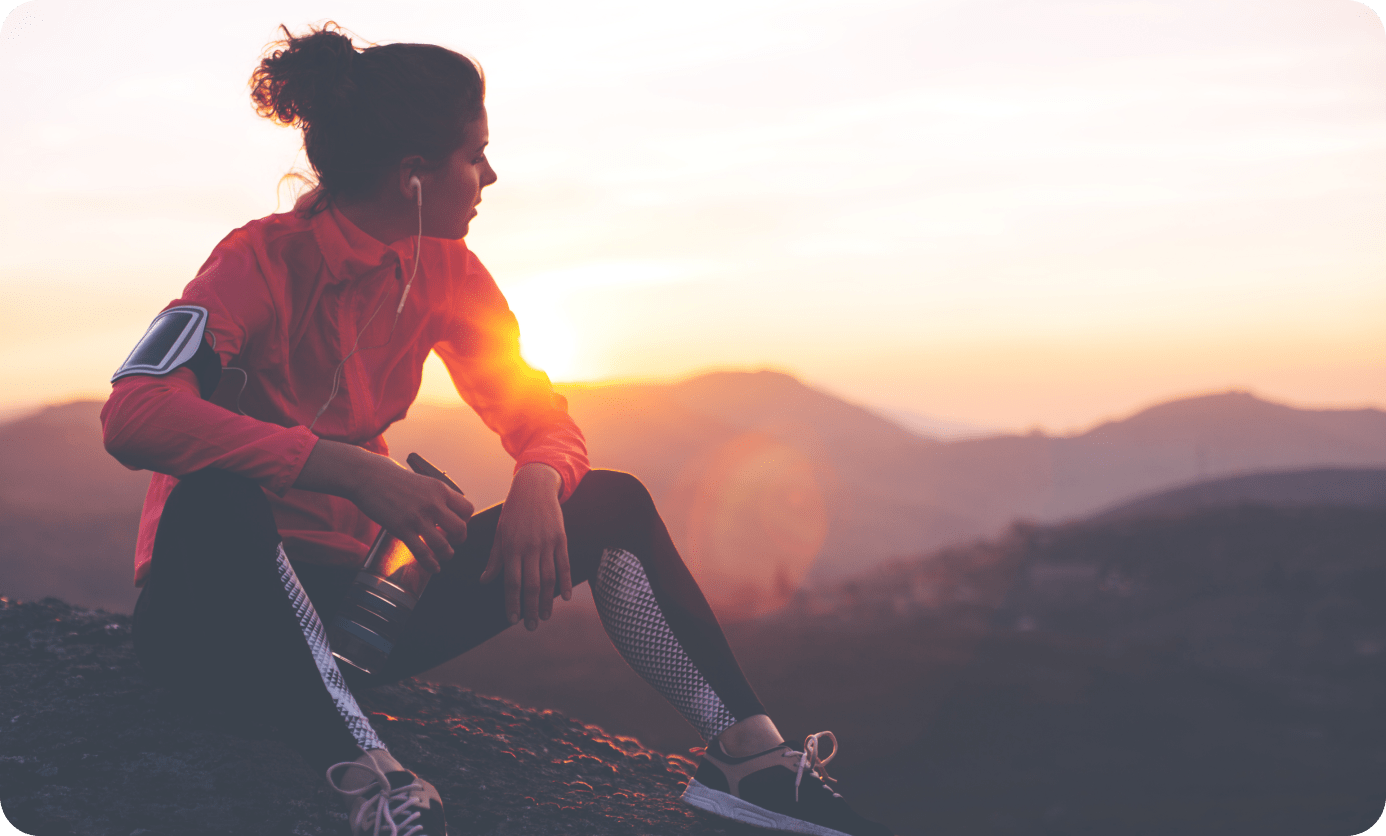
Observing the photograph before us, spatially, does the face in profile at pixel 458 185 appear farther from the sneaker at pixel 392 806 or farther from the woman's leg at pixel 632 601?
the sneaker at pixel 392 806

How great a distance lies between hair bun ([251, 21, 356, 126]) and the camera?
6.80 feet

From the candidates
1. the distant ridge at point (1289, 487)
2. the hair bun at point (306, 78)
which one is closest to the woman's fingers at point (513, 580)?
the hair bun at point (306, 78)

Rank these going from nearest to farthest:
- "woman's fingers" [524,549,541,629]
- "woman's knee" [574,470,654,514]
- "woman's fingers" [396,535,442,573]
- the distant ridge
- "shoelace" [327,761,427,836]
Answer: "shoelace" [327,761,427,836] < "woman's fingers" [396,535,442,573] < "woman's fingers" [524,549,541,629] < "woman's knee" [574,470,654,514] < the distant ridge

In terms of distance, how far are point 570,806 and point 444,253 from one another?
60.2 inches

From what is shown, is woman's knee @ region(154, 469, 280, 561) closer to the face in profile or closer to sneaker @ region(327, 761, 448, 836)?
sneaker @ region(327, 761, 448, 836)

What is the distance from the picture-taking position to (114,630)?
3.12 meters

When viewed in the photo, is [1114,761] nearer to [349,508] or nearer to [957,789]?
[957,789]

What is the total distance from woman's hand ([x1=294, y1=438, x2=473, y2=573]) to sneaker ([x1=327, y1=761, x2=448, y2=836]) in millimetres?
426

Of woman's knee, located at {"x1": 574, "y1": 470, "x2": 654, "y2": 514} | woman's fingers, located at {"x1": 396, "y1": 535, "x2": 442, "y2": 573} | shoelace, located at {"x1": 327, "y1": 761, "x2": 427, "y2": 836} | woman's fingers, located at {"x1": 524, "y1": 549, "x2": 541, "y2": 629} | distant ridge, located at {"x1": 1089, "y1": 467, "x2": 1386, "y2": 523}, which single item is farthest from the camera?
distant ridge, located at {"x1": 1089, "y1": 467, "x2": 1386, "y2": 523}

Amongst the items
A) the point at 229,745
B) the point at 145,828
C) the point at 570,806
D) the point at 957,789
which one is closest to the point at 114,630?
the point at 229,745

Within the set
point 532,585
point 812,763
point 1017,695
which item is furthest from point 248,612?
point 1017,695

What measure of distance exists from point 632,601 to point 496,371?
75 centimetres

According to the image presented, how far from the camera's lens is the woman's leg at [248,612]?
176cm

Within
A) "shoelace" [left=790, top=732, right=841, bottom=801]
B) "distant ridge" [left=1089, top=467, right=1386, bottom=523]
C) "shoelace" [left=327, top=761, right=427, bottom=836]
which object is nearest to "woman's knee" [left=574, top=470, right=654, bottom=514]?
"shoelace" [left=790, top=732, right=841, bottom=801]
